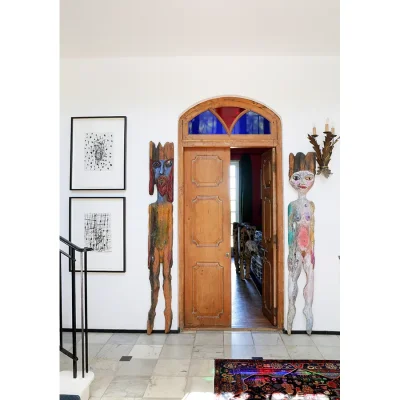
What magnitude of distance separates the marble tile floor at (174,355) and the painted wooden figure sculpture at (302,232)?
0.43m

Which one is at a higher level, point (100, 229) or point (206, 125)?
point (206, 125)

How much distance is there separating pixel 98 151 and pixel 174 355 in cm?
250

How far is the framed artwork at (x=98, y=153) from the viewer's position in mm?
4285

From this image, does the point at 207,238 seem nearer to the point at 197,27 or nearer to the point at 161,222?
the point at 161,222

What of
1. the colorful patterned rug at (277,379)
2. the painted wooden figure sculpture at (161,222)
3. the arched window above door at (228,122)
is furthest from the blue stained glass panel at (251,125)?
the colorful patterned rug at (277,379)

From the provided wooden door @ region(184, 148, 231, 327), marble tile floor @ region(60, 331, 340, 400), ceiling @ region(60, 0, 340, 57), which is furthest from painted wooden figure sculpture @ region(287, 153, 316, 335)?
ceiling @ region(60, 0, 340, 57)

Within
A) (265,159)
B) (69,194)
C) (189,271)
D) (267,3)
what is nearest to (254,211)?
(265,159)

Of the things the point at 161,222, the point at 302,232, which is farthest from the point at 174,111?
the point at 302,232

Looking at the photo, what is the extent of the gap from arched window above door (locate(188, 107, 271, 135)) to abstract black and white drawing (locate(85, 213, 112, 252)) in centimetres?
151

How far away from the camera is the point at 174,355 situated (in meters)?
3.61

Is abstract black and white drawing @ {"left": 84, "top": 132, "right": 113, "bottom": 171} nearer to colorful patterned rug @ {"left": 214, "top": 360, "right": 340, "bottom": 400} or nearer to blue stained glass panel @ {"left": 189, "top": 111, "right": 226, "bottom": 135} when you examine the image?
blue stained glass panel @ {"left": 189, "top": 111, "right": 226, "bottom": 135}

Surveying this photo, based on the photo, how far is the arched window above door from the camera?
4367 mm
